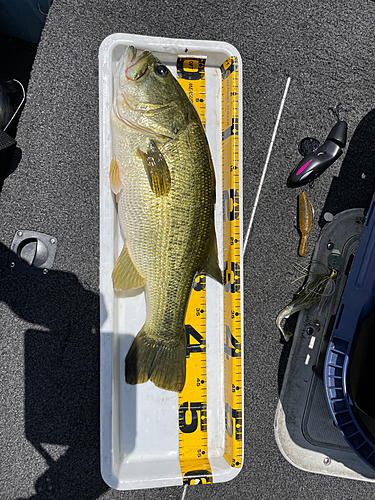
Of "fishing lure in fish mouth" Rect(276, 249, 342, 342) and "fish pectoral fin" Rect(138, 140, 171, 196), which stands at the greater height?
"fish pectoral fin" Rect(138, 140, 171, 196)

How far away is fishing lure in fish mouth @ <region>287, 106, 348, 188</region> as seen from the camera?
4.56 feet

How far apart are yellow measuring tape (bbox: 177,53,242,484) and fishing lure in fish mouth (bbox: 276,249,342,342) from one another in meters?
0.30

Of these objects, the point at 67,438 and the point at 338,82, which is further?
the point at 338,82

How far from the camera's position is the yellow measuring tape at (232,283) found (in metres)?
1.24

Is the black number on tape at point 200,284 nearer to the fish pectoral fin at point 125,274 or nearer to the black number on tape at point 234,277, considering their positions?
the black number on tape at point 234,277

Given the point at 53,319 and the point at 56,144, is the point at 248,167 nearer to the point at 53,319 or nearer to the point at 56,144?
the point at 56,144

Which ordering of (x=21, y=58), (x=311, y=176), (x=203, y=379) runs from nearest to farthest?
(x=203, y=379) → (x=311, y=176) → (x=21, y=58)

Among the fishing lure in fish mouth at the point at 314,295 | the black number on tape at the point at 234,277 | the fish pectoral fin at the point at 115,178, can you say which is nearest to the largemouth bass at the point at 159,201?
the fish pectoral fin at the point at 115,178

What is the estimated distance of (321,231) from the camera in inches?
58.8

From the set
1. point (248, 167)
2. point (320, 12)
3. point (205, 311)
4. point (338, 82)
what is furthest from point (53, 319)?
point (320, 12)

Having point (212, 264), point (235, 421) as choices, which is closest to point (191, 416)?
point (235, 421)

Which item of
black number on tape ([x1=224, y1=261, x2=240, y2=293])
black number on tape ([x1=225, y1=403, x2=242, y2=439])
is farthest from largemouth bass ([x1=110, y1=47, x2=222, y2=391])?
black number on tape ([x1=225, y1=403, x2=242, y2=439])

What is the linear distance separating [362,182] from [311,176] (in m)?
0.32

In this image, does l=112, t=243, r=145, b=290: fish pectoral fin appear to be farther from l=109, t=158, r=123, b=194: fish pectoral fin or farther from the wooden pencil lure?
the wooden pencil lure
